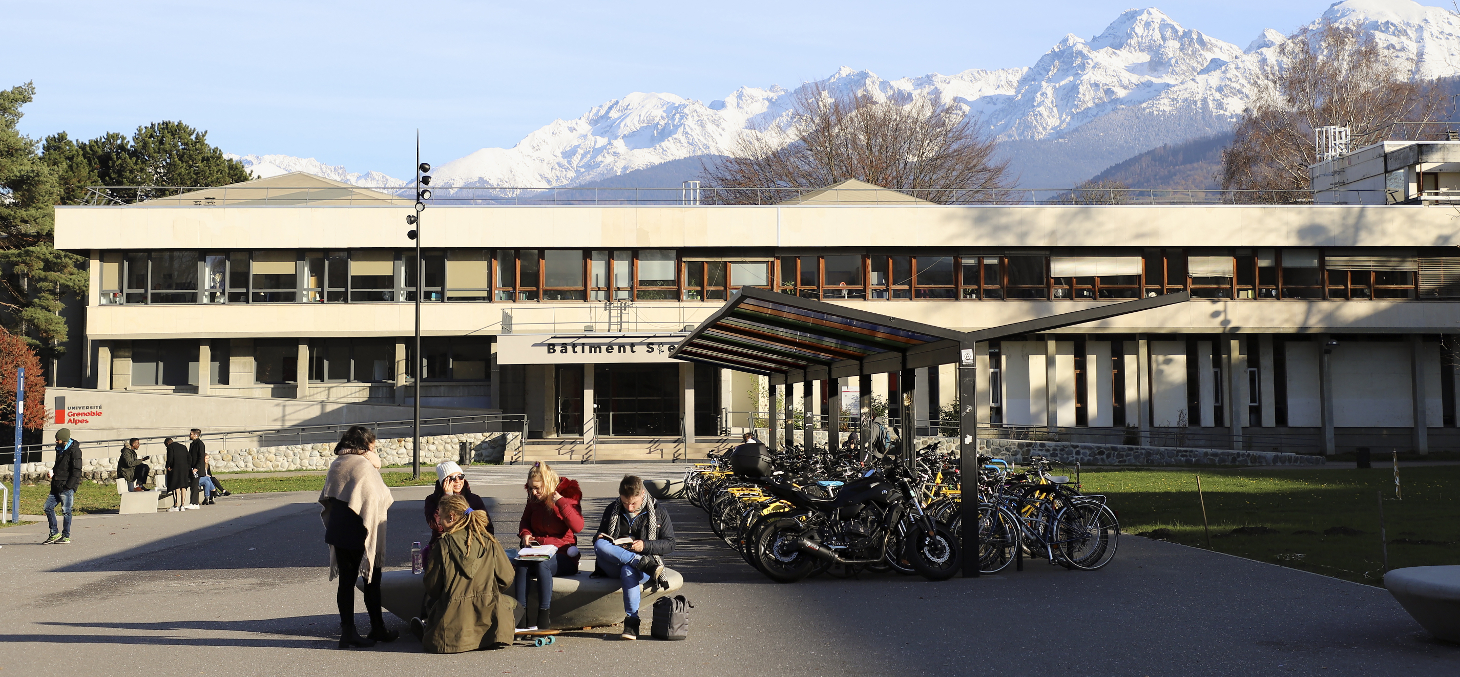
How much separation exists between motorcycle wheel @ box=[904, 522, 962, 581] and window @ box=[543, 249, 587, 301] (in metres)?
28.4

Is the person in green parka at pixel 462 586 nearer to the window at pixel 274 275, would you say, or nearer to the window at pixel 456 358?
the window at pixel 456 358

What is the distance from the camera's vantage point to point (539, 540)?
8773 mm

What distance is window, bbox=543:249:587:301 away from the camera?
126 ft

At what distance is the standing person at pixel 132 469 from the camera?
2131 cm

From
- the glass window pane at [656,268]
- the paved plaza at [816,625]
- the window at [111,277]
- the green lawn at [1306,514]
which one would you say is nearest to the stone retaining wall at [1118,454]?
the green lawn at [1306,514]

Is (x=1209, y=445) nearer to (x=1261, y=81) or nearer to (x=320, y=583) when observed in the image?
(x=1261, y=81)

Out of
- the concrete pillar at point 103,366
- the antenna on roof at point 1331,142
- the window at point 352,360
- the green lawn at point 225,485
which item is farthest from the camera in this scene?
the antenna on roof at point 1331,142

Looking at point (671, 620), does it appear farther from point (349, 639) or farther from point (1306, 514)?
point (1306, 514)

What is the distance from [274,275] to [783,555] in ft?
105

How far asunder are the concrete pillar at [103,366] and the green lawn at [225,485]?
11.0 meters

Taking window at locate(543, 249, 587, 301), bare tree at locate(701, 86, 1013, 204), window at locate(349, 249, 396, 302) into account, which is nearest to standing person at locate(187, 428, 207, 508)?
window at locate(349, 249, 396, 302)

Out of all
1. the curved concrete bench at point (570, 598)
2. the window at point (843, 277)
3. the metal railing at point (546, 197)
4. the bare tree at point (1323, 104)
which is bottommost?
the curved concrete bench at point (570, 598)

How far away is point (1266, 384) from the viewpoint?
39.6m

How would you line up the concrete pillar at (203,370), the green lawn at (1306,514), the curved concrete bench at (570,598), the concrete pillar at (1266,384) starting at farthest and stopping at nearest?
the concrete pillar at (1266,384) < the concrete pillar at (203,370) < the green lawn at (1306,514) < the curved concrete bench at (570,598)
